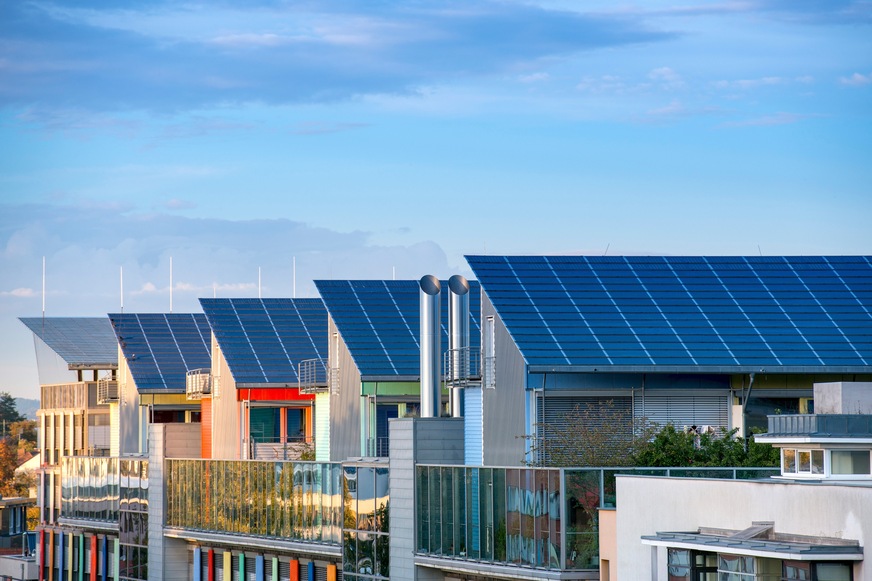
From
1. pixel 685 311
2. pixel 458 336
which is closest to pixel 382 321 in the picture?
pixel 458 336

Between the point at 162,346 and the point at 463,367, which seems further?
the point at 162,346

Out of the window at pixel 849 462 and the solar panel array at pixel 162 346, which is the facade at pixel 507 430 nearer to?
the window at pixel 849 462

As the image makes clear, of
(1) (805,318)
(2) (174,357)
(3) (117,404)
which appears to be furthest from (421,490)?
(3) (117,404)

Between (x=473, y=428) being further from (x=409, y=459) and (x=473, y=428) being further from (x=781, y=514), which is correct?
(x=781, y=514)

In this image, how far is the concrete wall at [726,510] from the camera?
23.5 meters

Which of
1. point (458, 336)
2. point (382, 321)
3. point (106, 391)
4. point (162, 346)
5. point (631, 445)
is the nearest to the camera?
point (631, 445)

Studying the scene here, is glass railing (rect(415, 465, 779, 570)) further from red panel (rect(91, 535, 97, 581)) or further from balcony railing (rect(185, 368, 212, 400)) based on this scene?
red panel (rect(91, 535, 97, 581))

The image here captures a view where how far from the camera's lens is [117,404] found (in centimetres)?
7562

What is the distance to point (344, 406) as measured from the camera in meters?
50.5

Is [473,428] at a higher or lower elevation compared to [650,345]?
lower

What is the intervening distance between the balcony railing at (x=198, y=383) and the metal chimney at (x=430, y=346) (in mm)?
20111

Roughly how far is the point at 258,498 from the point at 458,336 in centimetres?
881

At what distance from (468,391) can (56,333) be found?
46.6 meters

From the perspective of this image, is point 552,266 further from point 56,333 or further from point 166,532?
point 56,333
